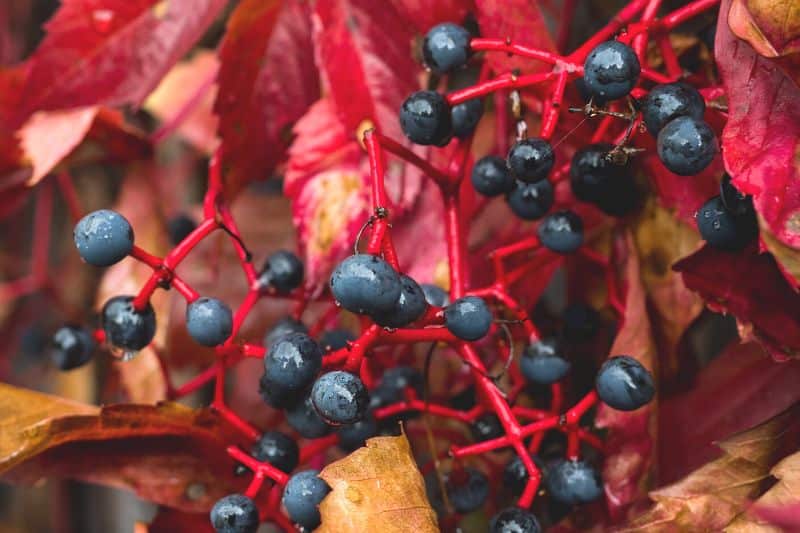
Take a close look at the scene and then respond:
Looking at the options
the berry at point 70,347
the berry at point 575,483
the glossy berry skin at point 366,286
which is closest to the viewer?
the glossy berry skin at point 366,286

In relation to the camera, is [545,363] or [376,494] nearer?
[376,494]

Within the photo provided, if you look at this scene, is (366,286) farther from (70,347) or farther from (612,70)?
(70,347)

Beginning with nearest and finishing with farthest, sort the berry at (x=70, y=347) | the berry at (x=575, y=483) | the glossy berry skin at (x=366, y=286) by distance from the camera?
the glossy berry skin at (x=366, y=286) → the berry at (x=575, y=483) → the berry at (x=70, y=347)

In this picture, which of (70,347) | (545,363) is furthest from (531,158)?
(70,347)

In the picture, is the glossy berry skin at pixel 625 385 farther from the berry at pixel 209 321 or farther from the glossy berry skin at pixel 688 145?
the berry at pixel 209 321

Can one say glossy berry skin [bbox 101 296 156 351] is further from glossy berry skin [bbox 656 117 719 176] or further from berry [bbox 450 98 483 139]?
glossy berry skin [bbox 656 117 719 176]

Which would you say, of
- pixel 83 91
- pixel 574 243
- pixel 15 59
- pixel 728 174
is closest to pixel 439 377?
pixel 574 243

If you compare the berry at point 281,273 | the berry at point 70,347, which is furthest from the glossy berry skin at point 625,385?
the berry at point 70,347
